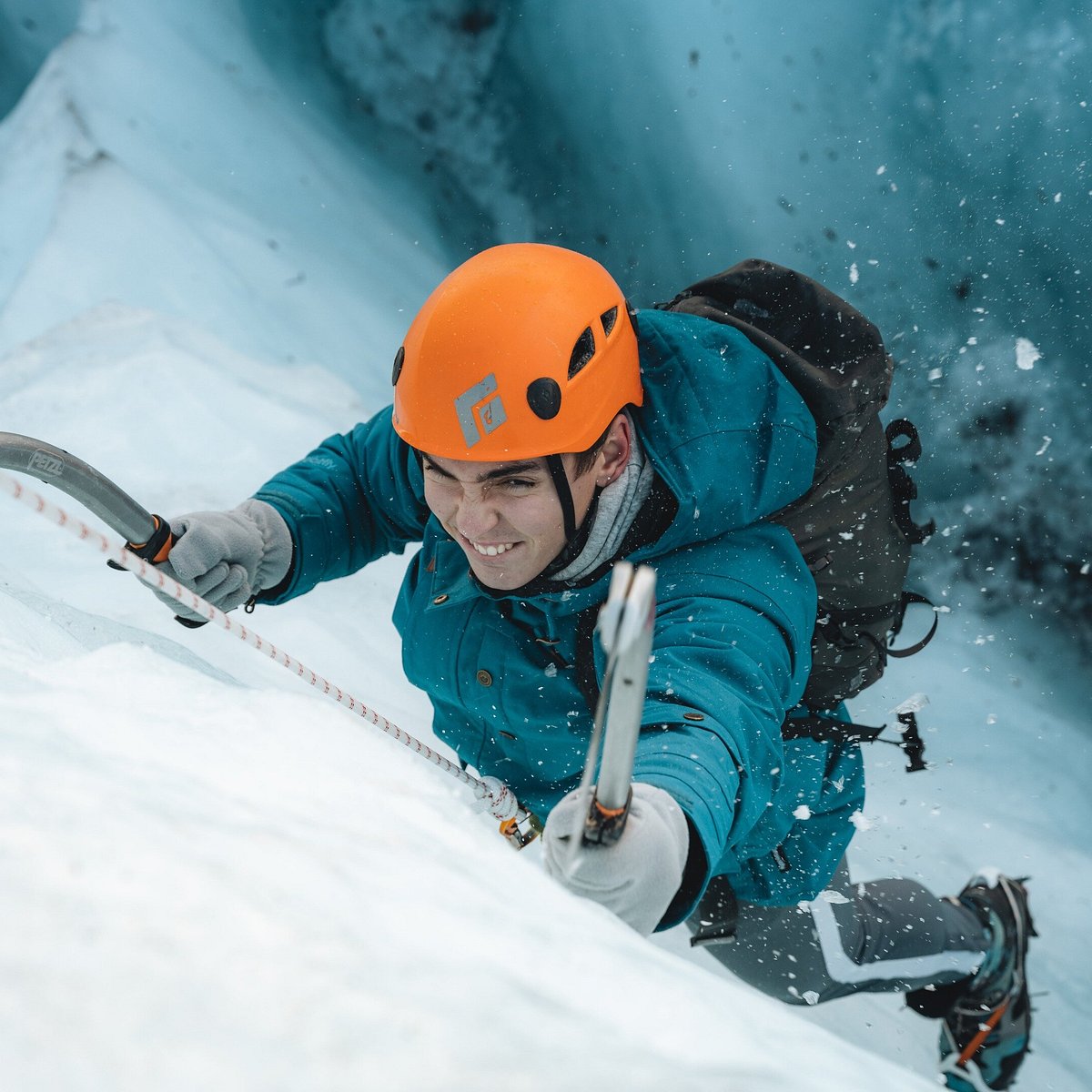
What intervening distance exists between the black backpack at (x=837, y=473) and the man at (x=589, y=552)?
0.17ft

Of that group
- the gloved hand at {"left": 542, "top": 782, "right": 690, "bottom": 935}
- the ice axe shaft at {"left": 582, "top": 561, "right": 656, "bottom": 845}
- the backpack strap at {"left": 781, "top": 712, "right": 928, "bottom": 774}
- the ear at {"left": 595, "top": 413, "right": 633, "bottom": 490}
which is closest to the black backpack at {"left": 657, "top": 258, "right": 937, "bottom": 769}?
the backpack strap at {"left": 781, "top": 712, "right": 928, "bottom": 774}

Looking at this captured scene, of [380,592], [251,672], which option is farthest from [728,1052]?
[380,592]

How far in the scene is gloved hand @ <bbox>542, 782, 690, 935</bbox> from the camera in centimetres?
82

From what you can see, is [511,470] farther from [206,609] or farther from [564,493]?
[206,609]

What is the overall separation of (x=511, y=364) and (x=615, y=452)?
21 centimetres

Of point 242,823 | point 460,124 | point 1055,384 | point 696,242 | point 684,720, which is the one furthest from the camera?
point 460,124

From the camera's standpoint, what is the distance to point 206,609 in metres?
1.20

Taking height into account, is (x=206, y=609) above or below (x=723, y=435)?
below

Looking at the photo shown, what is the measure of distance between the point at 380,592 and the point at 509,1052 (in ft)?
8.32

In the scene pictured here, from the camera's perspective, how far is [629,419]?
1.43 metres

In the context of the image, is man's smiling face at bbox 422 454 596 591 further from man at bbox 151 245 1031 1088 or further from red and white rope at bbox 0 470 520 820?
red and white rope at bbox 0 470 520 820

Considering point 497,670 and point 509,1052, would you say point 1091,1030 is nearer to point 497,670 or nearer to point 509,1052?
point 497,670

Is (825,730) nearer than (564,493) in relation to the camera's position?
No

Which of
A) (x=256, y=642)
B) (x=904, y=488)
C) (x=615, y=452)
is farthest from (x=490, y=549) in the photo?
(x=904, y=488)
